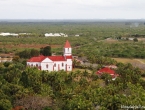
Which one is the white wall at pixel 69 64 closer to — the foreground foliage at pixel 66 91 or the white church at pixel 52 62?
the white church at pixel 52 62

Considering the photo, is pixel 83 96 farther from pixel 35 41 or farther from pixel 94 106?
pixel 35 41

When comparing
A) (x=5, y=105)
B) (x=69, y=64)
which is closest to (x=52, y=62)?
(x=69, y=64)

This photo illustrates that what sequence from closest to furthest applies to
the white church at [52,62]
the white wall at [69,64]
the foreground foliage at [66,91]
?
1. the foreground foliage at [66,91]
2. the white church at [52,62]
3. the white wall at [69,64]

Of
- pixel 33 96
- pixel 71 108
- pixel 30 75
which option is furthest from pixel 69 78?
pixel 71 108

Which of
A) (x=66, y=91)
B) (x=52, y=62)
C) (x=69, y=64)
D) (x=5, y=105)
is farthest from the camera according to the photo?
(x=69, y=64)

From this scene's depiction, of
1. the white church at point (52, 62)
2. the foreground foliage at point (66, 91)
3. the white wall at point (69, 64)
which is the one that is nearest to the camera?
the foreground foliage at point (66, 91)

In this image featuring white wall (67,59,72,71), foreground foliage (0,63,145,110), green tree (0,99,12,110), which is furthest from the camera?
white wall (67,59,72,71)

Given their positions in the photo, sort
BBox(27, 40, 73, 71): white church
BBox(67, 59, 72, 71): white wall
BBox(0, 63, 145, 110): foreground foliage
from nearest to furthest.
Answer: BBox(0, 63, 145, 110): foreground foliage, BBox(27, 40, 73, 71): white church, BBox(67, 59, 72, 71): white wall

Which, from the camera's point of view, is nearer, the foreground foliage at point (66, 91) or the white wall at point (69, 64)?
the foreground foliage at point (66, 91)

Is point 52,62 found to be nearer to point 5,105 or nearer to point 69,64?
point 69,64

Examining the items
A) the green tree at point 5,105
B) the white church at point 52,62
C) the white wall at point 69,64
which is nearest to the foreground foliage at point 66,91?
the green tree at point 5,105

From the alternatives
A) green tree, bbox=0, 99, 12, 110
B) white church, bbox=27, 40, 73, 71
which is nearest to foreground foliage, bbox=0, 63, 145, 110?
green tree, bbox=0, 99, 12, 110

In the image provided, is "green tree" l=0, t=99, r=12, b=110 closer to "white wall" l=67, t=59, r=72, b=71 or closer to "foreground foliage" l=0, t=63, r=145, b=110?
"foreground foliage" l=0, t=63, r=145, b=110
